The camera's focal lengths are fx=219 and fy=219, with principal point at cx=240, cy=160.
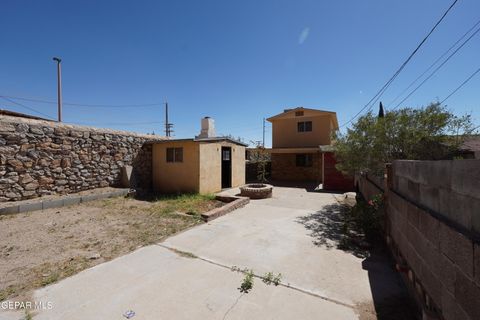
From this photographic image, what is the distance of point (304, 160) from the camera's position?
56.4 ft

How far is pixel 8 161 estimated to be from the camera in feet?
23.3

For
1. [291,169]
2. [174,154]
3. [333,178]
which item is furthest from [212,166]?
[291,169]

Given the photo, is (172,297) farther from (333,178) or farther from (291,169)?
(291,169)

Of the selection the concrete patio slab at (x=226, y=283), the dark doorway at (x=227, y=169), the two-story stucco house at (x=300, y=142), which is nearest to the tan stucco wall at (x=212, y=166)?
the dark doorway at (x=227, y=169)

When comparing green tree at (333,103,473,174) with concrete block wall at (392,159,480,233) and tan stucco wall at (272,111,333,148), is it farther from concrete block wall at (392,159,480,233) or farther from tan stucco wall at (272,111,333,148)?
tan stucco wall at (272,111,333,148)

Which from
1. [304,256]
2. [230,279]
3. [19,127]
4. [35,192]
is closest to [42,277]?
[230,279]

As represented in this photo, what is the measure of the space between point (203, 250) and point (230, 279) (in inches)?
46.2

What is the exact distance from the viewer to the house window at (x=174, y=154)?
10695mm

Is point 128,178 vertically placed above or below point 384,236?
above

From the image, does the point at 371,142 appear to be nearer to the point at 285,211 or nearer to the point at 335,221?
the point at 335,221

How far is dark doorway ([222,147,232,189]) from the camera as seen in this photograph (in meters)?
12.9

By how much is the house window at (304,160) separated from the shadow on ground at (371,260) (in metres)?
9.52

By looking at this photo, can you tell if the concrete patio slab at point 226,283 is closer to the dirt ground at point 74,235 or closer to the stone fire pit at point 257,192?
the dirt ground at point 74,235

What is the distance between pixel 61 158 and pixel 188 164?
15.9ft
